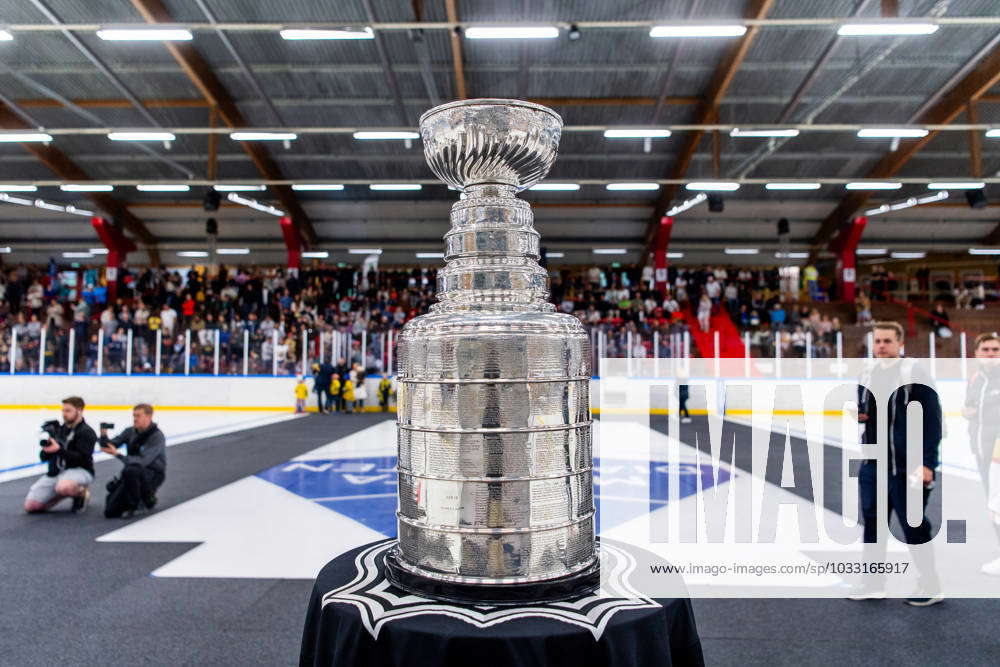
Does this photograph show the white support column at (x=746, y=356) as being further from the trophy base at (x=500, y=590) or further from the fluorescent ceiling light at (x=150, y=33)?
the trophy base at (x=500, y=590)

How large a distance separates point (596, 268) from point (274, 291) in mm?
10899

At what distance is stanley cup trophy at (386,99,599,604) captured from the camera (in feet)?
4.42

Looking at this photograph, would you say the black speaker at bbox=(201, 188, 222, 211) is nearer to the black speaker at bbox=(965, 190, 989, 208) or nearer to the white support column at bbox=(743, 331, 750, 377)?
the white support column at bbox=(743, 331, 750, 377)

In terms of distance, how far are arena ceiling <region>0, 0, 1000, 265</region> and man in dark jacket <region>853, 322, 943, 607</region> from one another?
798 centimetres

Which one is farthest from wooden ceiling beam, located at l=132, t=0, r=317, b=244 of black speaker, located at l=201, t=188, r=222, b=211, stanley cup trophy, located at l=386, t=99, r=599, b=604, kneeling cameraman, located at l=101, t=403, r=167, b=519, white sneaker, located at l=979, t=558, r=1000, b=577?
white sneaker, located at l=979, t=558, r=1000, b=577

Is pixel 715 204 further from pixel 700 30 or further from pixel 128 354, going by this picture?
pixel 128 354

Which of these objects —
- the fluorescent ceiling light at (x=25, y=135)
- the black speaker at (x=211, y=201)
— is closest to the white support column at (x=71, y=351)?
the fluorescent ceiling light at (x=25, y=135)

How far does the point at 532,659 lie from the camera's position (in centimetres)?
114

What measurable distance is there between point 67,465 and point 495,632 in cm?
581

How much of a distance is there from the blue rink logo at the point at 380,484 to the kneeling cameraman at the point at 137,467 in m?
1.23

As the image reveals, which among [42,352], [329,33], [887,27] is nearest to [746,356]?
[887,27]

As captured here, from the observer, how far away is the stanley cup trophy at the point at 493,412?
4.42 feet

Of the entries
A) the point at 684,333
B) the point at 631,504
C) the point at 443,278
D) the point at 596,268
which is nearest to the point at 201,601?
the point at 443,278

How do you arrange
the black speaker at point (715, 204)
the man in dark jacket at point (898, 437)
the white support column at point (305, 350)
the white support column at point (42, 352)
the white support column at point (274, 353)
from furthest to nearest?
1. the black speaker at point (715, 204)
2. the white support column at point (305, 350)
3. the white support column at point (274, 353)
4. the white support column at point (42, 352)
5. the man in dark jacket at point (898, 437)
